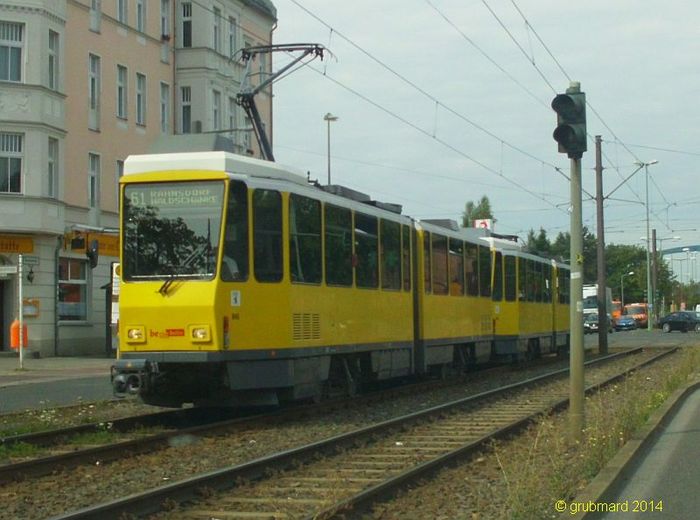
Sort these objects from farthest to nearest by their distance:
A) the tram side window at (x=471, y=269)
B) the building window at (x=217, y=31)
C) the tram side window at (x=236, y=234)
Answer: the building window at (x=217, y=31)
the tram side window at (x=471, y=269)
the tram side window at (x=236, y=234)

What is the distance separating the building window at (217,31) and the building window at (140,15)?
12.5 feet

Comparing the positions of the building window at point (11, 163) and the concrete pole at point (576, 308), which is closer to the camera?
the concrete pole at point (576, 308)

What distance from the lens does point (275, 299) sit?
14930 mm

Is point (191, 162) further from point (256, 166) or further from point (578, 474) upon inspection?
point (578, 474)

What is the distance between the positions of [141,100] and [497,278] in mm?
20501

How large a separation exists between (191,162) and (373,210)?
4.59m

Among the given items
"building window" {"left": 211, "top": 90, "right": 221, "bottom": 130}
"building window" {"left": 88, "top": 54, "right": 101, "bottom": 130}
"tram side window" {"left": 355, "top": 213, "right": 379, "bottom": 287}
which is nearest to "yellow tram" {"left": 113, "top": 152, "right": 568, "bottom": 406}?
"tram side window" {"left": 355, "top": 213, "right": 379, "bottom": 287}

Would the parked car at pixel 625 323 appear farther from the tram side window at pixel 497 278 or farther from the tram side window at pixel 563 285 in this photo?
the tram side window at pixel 497 278

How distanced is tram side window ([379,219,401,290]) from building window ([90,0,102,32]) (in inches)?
898

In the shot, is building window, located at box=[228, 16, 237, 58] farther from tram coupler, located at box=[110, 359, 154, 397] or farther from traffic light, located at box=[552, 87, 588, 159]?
traffic light, located at box=[552, 87, 588, 159]

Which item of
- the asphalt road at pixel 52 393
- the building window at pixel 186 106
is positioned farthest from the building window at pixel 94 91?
the asphalt road at pixel 52 393

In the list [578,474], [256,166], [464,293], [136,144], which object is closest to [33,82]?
[136,144]

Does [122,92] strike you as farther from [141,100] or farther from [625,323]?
[625,323]

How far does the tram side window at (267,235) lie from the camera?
48.2 ft
